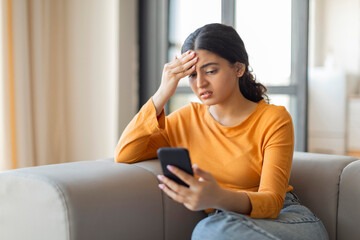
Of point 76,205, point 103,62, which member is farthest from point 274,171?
point 103,62

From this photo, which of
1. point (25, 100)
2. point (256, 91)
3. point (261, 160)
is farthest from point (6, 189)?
point (25, 100)

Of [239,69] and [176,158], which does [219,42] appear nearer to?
[239,69]

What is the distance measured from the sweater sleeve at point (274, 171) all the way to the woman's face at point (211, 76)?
20 centimetres

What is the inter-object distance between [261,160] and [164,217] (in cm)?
35

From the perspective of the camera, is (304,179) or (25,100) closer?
(304,179)

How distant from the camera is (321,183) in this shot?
1.33 metres

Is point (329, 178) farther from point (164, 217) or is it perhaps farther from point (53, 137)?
point (53, 137)

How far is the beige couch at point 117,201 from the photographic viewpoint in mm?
1012

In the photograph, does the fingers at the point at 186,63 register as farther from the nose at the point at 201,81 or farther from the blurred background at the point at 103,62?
the blurred background at the point at 103,62

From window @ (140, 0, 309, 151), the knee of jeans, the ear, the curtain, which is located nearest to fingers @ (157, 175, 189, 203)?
the knee of jeans

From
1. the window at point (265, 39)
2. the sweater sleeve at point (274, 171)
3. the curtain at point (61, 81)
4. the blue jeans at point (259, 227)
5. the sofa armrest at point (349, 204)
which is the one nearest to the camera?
the blue jeans at point (259, 227)

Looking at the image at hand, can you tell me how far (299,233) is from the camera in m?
1.07

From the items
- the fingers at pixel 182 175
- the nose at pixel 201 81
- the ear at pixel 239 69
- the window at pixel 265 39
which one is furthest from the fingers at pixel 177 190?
the window at pixel 265 39

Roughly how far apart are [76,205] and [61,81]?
2.15 metres
